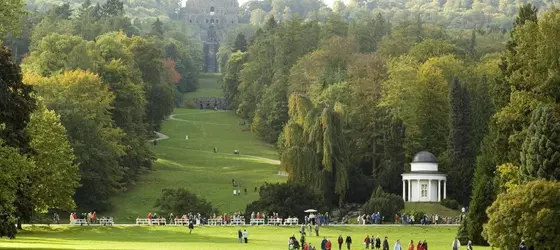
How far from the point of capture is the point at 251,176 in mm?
115375

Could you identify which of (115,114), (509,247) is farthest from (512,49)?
(115,114)

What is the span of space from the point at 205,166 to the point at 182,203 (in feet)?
85.9

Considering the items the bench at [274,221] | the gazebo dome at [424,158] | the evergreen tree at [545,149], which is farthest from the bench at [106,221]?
the evergreen tree at [545,149]

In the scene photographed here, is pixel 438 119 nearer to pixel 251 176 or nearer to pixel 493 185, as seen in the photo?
pixel 251 176

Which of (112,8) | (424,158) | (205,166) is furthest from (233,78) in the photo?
(424,158)

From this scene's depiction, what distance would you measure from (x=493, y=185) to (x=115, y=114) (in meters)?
49.4

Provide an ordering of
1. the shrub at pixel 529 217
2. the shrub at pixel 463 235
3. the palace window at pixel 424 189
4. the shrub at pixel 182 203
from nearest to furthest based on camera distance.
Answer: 1. the shrub at pixel 529 217
2. the shrub at pixel 463 235
3. the shrub at pixel 182 203
4. the palace window at pixel 424 189

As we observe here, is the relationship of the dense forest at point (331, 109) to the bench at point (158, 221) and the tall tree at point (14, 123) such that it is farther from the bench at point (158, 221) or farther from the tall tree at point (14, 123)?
the bench at point (158, 221)

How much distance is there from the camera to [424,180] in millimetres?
105875

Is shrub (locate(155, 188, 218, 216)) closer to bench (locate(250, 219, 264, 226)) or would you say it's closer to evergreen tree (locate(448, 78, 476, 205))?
bench (locate(250, 219, 264, 226))

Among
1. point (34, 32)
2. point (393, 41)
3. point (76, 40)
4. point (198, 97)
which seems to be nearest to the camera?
point (76, 40)

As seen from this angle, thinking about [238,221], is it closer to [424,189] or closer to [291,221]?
[291,221]

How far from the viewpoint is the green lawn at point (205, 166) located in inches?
4110

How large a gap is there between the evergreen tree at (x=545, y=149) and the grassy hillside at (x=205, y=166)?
32655 millimetres
